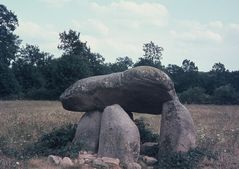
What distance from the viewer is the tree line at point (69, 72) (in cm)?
5978

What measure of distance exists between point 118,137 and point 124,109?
2.02 meters

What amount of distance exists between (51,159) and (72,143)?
1630 millimetres

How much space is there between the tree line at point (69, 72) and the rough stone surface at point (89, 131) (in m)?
44.1

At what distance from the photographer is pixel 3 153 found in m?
12.9

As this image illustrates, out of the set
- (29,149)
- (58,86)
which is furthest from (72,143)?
(58,86)

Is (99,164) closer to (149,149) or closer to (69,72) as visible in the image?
(149,149)

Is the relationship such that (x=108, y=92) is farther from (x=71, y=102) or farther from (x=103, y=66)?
(x=103, y=66)

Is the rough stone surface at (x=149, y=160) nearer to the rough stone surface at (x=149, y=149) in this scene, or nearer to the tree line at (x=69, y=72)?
the rough stone surface at (x=149, y=149)

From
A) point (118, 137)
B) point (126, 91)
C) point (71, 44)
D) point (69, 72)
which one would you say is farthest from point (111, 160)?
point (71, 44)

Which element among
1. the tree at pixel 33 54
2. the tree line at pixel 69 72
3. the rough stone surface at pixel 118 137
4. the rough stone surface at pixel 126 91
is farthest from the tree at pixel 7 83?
the rough stone surface at pixel 118 137

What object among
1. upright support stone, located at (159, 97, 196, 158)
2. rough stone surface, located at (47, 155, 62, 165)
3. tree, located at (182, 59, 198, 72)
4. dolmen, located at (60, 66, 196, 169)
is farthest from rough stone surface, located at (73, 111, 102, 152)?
tree, located at (182, 59, 198, 72)

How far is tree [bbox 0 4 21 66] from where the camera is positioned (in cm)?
6788

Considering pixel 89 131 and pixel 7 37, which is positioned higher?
pixel 7 37

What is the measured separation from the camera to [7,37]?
227 ft
